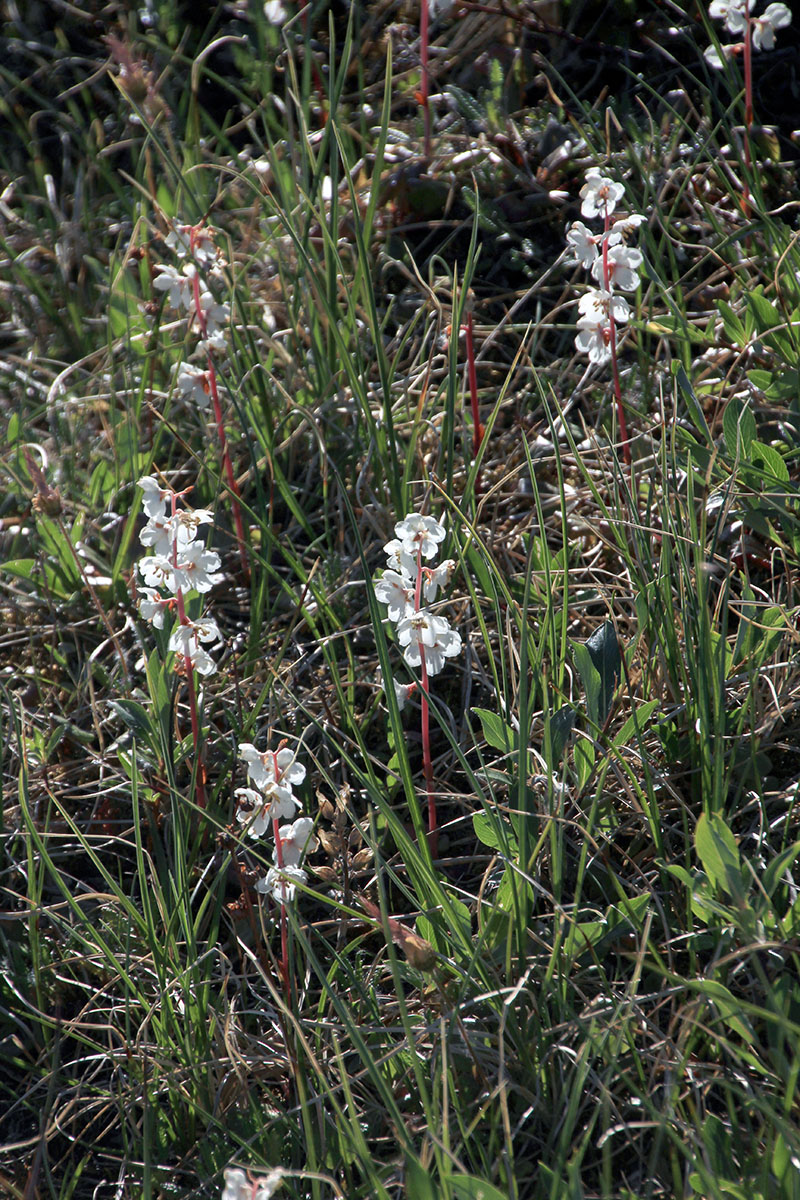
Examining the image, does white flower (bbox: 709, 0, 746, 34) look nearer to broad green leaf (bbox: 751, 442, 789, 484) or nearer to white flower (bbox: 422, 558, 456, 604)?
broad green leaf (bbox: 751, 442, 789, 484)

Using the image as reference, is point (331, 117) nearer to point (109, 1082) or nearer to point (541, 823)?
point (541, 823)

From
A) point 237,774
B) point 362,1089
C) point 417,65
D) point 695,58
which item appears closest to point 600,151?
point 695,58

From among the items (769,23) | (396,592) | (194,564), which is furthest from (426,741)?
(769,23)

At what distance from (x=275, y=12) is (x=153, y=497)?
7.25 ft

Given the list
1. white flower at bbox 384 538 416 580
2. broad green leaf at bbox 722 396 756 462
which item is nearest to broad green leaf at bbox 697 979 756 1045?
white flower at bbox 384 538 416 580

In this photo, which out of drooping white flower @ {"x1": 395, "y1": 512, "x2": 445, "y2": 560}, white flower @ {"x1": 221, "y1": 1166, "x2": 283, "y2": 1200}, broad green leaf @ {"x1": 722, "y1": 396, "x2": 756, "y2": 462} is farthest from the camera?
broad green leaf @ {"x1": 722, "y1": 396, "x2": 756, "y2": 462}

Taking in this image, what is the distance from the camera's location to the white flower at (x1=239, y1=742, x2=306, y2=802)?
1452 millimetres

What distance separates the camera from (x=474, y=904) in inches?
66.2

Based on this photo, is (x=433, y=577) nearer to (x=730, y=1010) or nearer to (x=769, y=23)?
(x=730, y=1010)

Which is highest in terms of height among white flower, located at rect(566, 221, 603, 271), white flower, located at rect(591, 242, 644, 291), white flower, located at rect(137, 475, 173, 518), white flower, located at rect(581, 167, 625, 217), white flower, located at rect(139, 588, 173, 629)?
white flower, located at rect(581, 167, 625, 217)

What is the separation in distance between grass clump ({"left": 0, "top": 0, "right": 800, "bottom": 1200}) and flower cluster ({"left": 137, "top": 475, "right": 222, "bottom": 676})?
1cm

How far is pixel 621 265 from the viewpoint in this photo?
6.17 feet

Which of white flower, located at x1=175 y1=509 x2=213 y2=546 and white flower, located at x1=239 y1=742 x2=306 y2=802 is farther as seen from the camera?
white flower, located at x1=175 y1=509 x2=213 y2=546

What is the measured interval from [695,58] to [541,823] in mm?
2481
